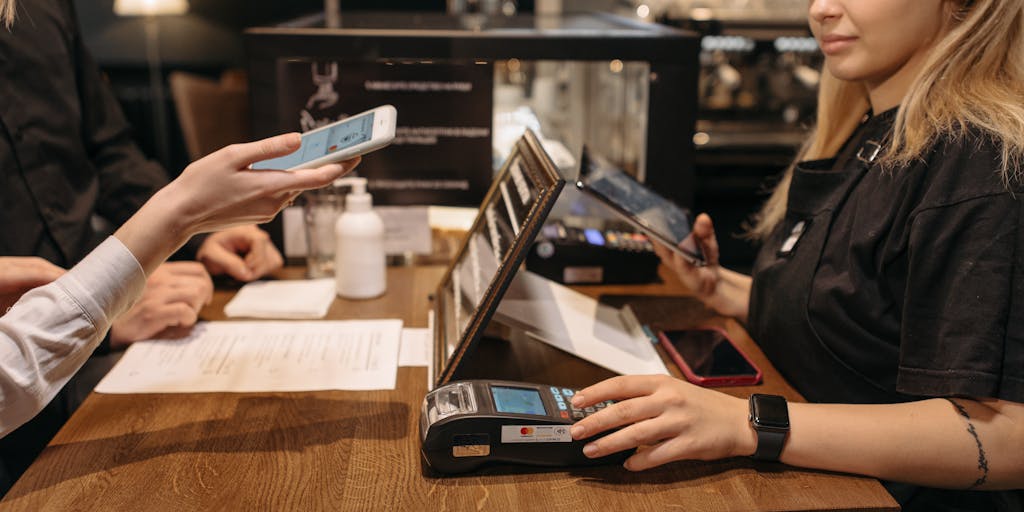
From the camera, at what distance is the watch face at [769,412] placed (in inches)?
38.4

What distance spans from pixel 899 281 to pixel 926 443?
20 cm

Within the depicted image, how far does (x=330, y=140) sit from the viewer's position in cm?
111

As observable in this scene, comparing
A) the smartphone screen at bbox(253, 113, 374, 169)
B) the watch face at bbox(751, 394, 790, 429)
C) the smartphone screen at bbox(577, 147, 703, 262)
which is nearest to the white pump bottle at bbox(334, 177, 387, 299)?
the smartphone screen at bbox(253, 113, 374, 169)

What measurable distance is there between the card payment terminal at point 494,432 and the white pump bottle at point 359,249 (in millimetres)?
564

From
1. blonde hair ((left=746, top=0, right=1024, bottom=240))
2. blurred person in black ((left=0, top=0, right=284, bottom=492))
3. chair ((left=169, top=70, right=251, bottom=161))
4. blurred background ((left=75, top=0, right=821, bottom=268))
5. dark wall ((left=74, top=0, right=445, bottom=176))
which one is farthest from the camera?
dark wall ((left=74, top=0, right=445, bottom=176))

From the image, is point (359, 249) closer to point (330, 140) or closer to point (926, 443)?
point (330, 140)

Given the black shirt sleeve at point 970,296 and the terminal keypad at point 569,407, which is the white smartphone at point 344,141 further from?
the black shirt sleeve at point 970,296

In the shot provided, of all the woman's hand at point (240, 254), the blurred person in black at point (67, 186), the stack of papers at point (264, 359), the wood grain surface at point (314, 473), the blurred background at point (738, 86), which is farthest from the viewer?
the blurred background at point (738, 86)

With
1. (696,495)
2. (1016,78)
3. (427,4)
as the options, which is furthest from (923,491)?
(427,4)

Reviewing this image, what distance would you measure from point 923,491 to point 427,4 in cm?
436

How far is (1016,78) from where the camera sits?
3.44 ft

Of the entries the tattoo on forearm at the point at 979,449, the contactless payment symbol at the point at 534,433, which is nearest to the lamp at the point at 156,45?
the contactless payment symbol at the point at 534,433

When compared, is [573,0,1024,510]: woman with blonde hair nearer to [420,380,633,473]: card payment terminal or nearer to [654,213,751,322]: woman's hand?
[420,380,633,473]: card payment terminal

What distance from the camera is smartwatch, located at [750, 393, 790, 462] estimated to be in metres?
0.97
